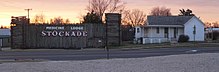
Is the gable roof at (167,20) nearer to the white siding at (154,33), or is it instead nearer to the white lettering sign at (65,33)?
the white siding at (154,33)

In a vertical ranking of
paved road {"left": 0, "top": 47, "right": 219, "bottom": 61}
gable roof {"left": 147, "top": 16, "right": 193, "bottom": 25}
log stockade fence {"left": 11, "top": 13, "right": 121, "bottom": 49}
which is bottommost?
paved road {"left": 0, "top": 47, "right": 219, "bottom": 61}

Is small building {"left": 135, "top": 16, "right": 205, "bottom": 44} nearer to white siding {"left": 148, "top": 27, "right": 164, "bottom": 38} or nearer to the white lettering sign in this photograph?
white siding {"left": 148, "top": 27, "right": 164, "bottom": 38}

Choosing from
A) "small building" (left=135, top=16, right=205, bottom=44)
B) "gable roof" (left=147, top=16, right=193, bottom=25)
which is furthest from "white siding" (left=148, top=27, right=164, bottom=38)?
"gable roof" (left=147, top=16, right=193, bottom=25)

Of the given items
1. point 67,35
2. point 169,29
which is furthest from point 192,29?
point 67,35

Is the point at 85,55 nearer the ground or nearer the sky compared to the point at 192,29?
nearer the ground

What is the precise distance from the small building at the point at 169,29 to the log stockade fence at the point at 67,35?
12.3 meters

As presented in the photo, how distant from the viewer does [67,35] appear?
190 feet

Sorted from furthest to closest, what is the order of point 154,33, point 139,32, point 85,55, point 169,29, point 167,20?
point 167,20, point 139,32, point 169,29, point 154,33, point 85,55

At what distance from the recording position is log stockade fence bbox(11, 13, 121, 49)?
190 ft

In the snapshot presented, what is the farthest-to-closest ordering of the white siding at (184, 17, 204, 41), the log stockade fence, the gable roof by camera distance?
the gable roof, the white siding at (184, 17, 204, 41), the log stockade fence

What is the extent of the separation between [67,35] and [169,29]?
801 inches

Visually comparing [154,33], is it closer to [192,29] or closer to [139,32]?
[139,32]

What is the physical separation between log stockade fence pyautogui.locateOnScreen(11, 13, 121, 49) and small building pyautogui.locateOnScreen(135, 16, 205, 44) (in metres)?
12.3

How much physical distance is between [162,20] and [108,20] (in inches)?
709
